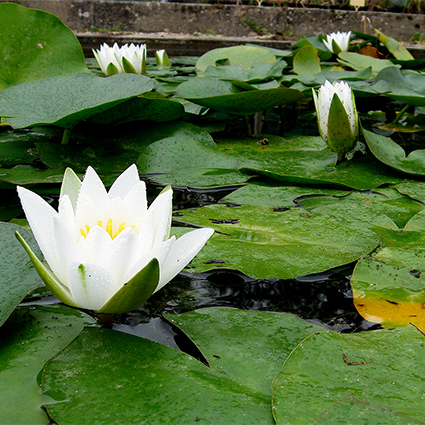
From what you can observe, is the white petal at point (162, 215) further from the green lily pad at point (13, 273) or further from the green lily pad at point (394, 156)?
the green lily pad at point (394, 156)

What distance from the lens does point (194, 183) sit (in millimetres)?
1243

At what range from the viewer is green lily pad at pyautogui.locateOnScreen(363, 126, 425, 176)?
1266mm

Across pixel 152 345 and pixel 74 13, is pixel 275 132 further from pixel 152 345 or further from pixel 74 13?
pixel 74 13

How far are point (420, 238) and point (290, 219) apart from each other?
282 millimetres

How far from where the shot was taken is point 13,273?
0.66 metres

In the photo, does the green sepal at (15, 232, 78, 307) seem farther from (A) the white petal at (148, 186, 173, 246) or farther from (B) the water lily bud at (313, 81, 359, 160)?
(B) the water lily bud at (313, 81, 359, 160)

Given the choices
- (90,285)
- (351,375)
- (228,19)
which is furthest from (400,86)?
(228,19)

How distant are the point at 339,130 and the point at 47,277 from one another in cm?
100

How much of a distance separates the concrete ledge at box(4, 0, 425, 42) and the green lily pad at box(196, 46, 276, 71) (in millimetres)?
3292

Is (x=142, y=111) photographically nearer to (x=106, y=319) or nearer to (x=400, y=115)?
(x=106, y=319)

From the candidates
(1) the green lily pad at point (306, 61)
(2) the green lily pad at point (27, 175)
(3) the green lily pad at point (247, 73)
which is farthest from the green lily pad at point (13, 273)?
(1) the green lily pad at point (306, 61)

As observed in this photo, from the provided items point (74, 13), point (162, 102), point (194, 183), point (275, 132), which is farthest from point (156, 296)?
point (74, 13)

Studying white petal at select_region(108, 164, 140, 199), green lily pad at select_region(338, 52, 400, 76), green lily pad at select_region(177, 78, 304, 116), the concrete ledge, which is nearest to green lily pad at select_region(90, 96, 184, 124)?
green lily pad at select_region(177, 78, 304, 116)

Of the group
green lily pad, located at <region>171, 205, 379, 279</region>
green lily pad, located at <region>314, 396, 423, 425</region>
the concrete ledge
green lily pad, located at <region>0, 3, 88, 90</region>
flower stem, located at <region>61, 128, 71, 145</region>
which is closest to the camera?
green lily pad, located at <region>314, 396, 423, 425</region>
